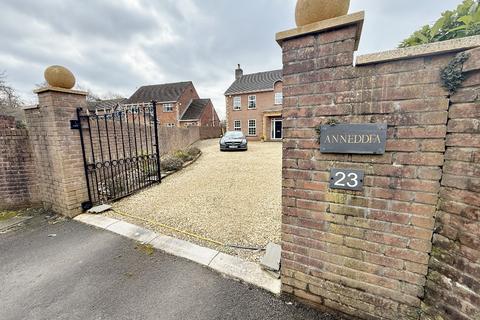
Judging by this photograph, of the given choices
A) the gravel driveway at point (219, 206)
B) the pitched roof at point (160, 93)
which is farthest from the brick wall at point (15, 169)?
the pitched roof at point (160, 93)

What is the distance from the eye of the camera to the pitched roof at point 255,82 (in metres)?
22.0

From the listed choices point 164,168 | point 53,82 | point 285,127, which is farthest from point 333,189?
point 164,168

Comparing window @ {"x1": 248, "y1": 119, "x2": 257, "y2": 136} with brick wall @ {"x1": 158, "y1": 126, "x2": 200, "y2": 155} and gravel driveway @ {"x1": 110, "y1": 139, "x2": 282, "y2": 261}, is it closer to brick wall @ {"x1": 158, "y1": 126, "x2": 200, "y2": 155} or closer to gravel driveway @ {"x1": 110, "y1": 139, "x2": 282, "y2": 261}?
brick wall @ {"x1": 158, "y1": 126, "x2": 200, "y2": 155}

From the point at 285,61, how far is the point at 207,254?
2.44 metres

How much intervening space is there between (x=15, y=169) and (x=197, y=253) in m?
4.45

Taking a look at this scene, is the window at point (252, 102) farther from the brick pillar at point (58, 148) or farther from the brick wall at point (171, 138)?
the brick pillar at point (58, 148)

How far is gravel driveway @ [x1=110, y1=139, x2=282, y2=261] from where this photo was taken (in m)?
3.20

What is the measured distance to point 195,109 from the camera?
2880cm

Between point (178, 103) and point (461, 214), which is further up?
point (178, 103)

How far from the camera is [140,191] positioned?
5.32 m

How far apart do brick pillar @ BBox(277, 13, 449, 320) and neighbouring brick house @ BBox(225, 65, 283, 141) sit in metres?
18.9

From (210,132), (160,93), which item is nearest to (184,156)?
(210,132)

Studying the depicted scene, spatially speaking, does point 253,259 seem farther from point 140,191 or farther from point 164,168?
point 164,168

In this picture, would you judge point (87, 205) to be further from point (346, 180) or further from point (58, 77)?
point (346, 180)
